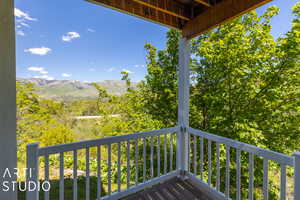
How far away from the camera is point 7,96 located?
1.19 metres

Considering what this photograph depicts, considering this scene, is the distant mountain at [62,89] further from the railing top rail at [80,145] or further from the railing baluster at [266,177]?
the railing baluster at [266,177]

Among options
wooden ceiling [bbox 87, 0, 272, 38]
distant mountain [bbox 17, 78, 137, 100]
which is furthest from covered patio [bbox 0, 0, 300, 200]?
distant mountain [bbox 17, 78, 137, 100]

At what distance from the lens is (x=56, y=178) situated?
3270mm

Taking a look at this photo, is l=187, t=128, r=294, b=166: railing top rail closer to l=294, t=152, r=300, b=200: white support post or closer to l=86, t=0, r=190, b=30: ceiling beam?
l=294, t=152, r=300, b=200: white support post

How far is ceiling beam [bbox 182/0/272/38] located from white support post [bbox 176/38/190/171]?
24cm

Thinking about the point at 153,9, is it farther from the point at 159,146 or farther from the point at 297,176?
the point at 297,176

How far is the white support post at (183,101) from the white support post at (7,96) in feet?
7.32

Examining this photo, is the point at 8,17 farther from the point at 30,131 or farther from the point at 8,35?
the point at 30,131

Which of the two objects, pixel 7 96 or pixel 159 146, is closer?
pixel 7 96

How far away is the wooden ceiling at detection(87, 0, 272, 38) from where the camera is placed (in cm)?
195

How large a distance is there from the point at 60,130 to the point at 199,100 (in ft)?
13.8

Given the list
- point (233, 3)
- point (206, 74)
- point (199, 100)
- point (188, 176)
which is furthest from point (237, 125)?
point (233, 3)

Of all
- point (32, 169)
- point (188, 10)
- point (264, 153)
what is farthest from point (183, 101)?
point (32, 169)

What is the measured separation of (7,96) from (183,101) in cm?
230
